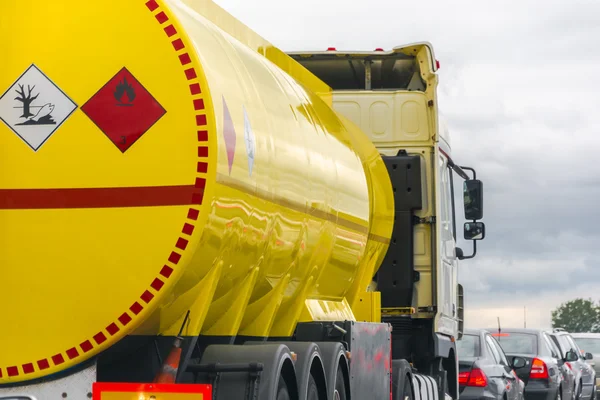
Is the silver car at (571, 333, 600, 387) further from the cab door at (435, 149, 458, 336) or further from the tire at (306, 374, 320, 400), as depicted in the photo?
the tire at (306, 374, 320, 400)

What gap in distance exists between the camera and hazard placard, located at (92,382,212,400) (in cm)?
564

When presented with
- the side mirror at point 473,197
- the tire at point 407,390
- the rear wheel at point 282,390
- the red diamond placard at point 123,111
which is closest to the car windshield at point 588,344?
the side mirror at point 473,197

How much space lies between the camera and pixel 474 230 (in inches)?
517

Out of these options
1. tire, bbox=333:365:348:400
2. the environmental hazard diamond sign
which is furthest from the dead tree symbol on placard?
tire, bbox=333:365:348:400

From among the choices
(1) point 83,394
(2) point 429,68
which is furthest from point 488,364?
(1) point 83,394

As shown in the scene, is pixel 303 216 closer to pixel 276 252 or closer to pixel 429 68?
pixel 276 252

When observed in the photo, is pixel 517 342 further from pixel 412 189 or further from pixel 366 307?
pixel 366 307

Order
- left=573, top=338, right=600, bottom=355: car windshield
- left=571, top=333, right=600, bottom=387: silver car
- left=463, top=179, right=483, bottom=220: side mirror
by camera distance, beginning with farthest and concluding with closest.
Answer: left=573, top=338, right=600, bottom=355: car windshield < left=571, top=333, right=600, bottom=387: silver car < left=463, top=179, right=483, bottom=220: side mirror

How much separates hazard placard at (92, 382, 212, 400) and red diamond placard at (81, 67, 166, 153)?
1.07 metres

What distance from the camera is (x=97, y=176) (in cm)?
572

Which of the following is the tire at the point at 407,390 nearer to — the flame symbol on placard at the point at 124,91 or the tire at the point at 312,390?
the tire at the point at 312,390

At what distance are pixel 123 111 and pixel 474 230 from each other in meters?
7.89

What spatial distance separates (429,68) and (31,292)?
22.8ft

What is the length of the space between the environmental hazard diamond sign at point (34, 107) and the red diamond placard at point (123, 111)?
0.12m
